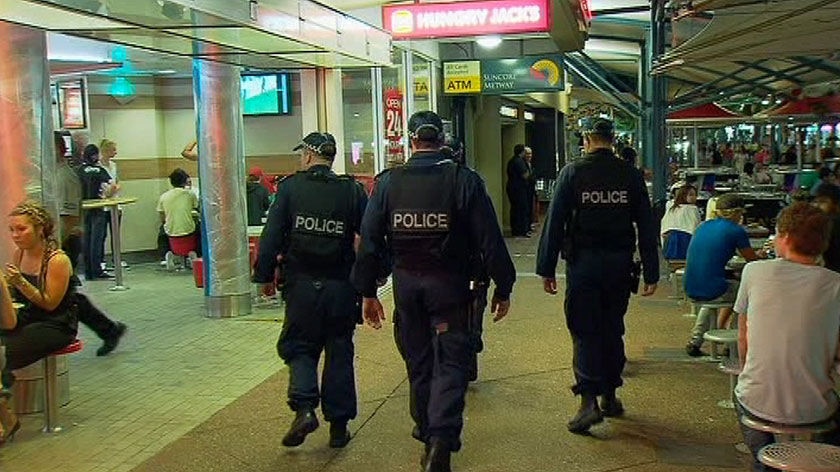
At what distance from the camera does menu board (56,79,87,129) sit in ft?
39.7

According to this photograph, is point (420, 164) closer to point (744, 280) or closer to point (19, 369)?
point (744, 280)

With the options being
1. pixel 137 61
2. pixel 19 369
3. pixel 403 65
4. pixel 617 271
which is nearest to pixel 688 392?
pixel 617 271

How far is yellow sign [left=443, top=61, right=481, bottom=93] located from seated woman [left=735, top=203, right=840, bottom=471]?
10.1m

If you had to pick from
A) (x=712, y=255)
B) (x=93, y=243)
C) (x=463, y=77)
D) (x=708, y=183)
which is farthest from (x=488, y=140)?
(x=712, y=255)

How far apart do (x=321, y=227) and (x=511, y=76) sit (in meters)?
8.69

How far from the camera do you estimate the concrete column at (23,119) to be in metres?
6.19

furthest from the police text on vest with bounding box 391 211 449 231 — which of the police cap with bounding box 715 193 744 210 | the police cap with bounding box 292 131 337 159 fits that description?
the police cap with bounding box 715 193 744 210

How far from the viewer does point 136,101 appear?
1465 cm

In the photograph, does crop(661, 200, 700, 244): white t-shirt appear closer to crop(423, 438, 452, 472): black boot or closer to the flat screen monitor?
crop(423, 438, 452, 472): black boot

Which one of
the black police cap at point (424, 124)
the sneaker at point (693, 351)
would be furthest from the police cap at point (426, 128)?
the sneaker at point (693, 351)

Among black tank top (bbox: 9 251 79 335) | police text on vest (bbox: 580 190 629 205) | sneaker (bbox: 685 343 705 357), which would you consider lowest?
sneaker (bbox: 685 343 705 357)

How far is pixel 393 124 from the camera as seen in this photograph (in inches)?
502

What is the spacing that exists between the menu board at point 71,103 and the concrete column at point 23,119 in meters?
5.92

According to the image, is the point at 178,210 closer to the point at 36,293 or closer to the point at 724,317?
the point at 36,293
